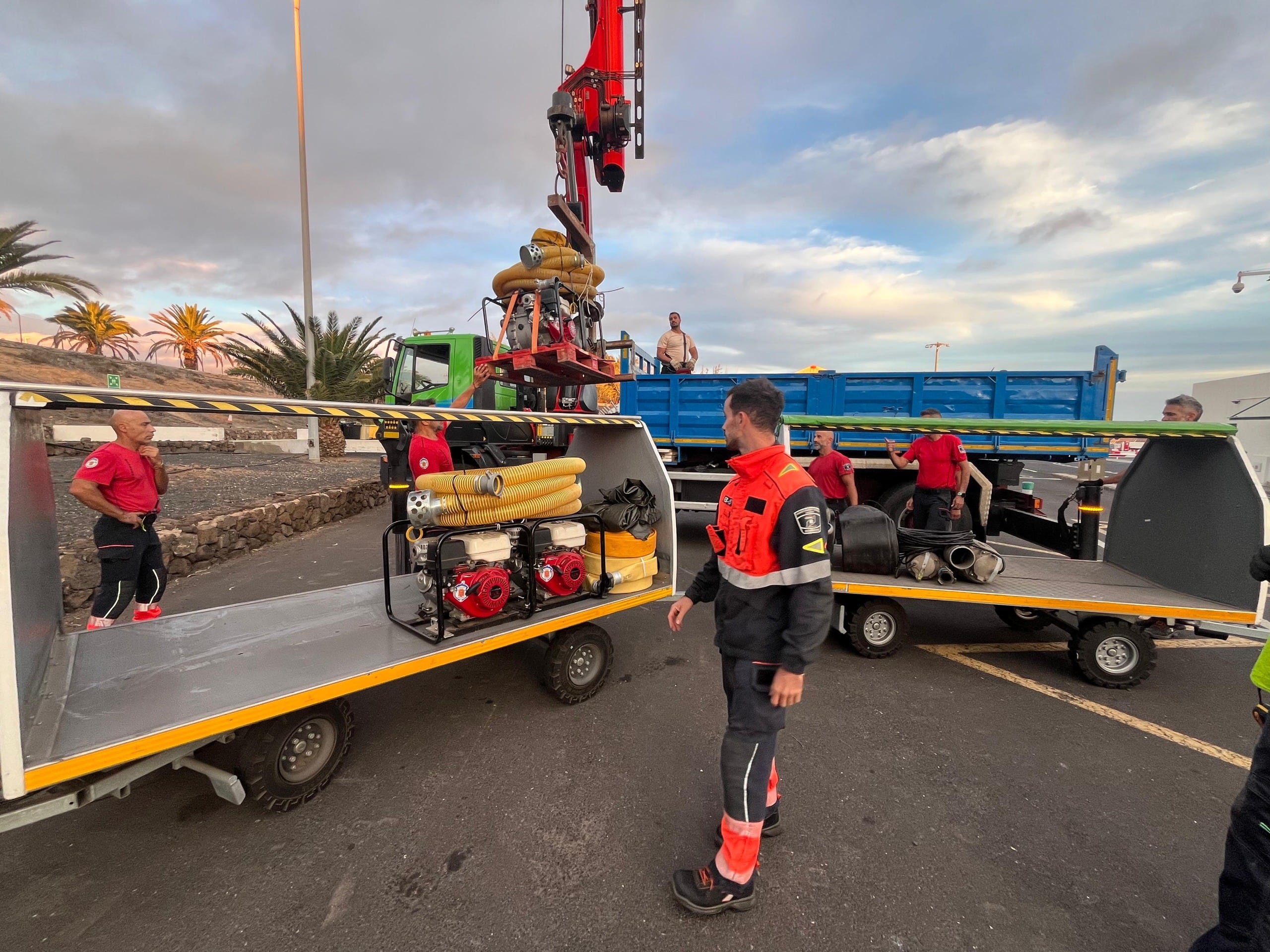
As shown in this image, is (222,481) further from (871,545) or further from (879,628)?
(879,628)

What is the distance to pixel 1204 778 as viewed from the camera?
9.24 ft

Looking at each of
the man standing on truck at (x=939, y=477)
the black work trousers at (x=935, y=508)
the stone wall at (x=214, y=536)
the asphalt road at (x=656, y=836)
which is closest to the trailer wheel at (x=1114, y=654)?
the asphalt road at (x=656, y=836)

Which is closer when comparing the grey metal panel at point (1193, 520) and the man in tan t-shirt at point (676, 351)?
the grey metal panel at point (1193, 520)

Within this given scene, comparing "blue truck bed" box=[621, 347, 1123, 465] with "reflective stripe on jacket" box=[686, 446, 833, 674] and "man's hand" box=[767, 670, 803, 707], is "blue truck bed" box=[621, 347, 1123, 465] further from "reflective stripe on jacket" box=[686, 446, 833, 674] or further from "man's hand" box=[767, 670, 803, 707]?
"man's hand" box=[767, 670, 803, 707]

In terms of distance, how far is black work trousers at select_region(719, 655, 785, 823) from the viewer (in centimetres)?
198

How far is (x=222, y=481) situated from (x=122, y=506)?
25.2 feet

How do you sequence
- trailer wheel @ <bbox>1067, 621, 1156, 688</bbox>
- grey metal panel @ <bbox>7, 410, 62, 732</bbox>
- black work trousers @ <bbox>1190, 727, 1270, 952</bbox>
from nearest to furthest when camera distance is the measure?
black work trousers @ <bbox>1190, 727, 1270, 952</bbox> < grey metal panel @ <bbox>7, 410, 62, 732</bbox> < trailer wheel @ <bbox>1067, 621, 1156, 688</bbox>

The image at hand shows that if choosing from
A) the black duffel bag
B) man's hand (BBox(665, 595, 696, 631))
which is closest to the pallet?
the black duffel bag

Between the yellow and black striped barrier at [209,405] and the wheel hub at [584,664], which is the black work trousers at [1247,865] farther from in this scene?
the yellow and black striped barrier at [209,405]

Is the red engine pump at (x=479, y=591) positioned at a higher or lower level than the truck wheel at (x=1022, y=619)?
higher

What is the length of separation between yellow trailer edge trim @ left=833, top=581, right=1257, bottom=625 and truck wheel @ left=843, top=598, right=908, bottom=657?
27cm

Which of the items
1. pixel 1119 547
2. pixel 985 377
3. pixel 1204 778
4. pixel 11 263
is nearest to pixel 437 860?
pixel 1204 778

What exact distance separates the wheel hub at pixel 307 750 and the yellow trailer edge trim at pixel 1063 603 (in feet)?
10.1

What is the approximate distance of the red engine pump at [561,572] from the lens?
3406 mm
